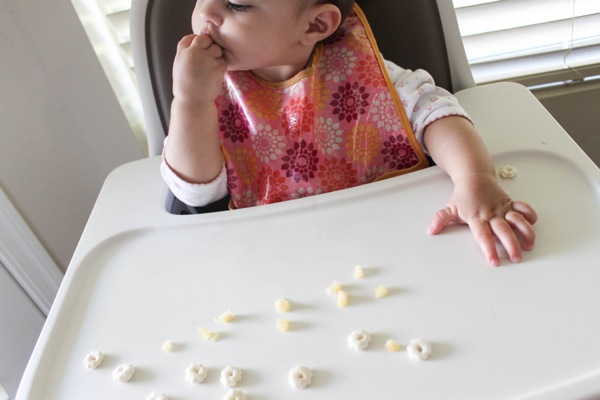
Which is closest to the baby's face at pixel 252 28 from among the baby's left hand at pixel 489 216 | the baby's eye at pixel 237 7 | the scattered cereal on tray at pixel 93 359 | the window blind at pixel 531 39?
the baby's eye at pixel 237 7

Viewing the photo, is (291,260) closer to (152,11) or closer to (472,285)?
(472,285)

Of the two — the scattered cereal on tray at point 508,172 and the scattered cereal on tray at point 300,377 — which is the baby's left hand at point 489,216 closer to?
the scattered cereal on tray at point 508,172

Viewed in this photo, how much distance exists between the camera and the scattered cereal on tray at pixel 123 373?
493mm

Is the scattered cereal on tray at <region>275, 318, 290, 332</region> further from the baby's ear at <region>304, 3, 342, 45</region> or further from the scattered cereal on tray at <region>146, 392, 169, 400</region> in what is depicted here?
the baby's ear at <region>304, 3, 342, 45</region>

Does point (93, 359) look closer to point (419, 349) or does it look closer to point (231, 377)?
point (231, 377)

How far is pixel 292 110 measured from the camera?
0.76 meters

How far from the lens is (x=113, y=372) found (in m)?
0.50

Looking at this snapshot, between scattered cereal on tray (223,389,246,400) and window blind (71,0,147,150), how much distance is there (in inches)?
30.2

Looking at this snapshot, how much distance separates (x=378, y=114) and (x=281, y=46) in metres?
0.17

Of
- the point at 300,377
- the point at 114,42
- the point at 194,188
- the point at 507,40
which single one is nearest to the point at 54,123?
the point at 114,42

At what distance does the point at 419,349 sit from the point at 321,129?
39 cm

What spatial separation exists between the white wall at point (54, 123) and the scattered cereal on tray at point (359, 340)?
0.77m

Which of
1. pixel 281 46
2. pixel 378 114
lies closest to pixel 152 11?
pixel 281 46

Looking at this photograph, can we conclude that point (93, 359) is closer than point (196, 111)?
Yes
